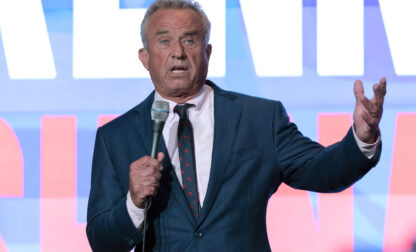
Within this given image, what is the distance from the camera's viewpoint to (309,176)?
1.93 m

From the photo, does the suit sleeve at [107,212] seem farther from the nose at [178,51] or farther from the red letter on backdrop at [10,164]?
the red letter on backdrop at [10,164]

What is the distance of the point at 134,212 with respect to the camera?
5.85 ft

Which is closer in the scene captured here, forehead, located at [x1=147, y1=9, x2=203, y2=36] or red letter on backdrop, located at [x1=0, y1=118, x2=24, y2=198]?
forehead, located at [x1=147, y1=9, x2=203, y2=36]

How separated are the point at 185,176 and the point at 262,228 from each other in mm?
291

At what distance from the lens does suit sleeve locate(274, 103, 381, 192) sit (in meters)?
1.76

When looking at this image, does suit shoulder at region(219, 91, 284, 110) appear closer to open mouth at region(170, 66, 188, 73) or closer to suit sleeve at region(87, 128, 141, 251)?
open mouth at region(170, 66, 188, 73)

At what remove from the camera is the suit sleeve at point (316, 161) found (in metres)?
1.76

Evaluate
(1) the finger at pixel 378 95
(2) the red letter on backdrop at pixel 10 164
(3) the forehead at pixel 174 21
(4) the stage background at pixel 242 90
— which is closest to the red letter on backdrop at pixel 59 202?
(4) the stage background at pixel 242 90

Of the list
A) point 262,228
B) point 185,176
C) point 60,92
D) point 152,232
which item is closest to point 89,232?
point 152,232

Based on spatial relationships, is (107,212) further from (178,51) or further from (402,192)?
(402,192)

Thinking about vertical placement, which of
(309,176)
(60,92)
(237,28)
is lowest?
(309,176)

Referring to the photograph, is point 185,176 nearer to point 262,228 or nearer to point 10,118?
point 262,228

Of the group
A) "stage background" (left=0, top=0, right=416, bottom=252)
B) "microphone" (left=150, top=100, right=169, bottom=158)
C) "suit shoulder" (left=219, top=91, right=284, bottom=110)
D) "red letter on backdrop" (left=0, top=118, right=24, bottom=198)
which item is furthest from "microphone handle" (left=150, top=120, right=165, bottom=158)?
"red letter on backdrop" (left=0, top=118, right=24, bottom=198)

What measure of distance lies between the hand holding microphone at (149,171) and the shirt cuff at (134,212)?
0.13ft
